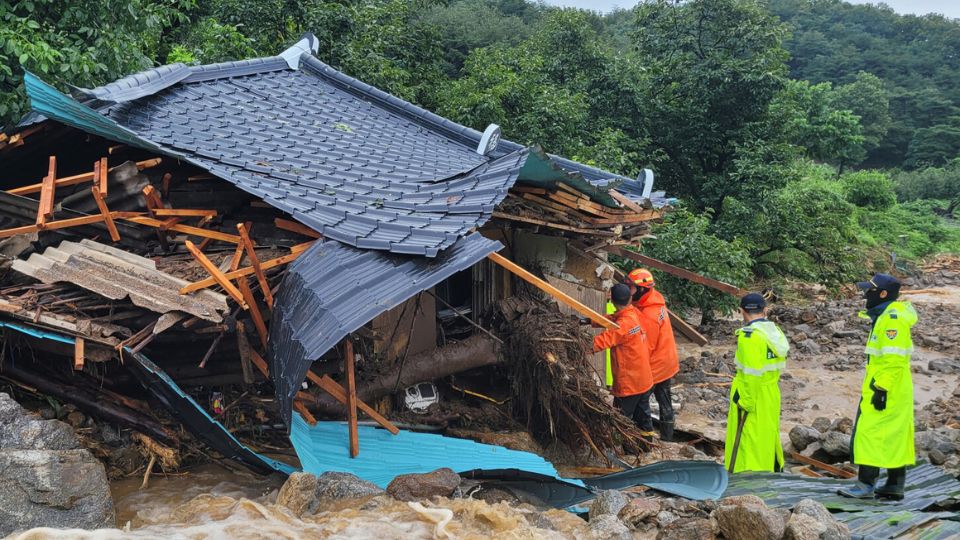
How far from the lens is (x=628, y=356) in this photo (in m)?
7.53

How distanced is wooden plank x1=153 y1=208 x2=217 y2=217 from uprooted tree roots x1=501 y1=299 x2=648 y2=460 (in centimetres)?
275

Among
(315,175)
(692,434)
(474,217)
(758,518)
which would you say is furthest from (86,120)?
(692,434)

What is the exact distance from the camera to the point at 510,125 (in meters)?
16.0

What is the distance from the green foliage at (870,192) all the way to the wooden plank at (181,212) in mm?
33711

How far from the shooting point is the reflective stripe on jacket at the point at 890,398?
230 inches

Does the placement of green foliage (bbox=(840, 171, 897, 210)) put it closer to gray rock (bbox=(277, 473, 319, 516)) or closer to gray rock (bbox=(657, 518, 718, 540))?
gray rock (bbox=(657, 518, 718, 540))

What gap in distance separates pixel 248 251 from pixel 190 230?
80 cm

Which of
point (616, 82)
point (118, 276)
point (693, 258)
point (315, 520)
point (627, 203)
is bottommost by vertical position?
point (315, 520)

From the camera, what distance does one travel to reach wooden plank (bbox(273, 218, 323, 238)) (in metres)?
5.39

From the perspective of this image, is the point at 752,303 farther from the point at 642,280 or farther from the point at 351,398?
the point at 351,398

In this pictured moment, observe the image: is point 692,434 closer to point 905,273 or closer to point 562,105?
point 562,105

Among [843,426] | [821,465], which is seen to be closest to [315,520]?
[821,465]

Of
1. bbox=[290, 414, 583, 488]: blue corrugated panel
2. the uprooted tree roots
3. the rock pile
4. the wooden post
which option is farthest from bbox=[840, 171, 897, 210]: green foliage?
the rock pile

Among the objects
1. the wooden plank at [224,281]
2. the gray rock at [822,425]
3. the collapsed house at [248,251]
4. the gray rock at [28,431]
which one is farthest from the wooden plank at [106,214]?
the gray rock at [822,425]
